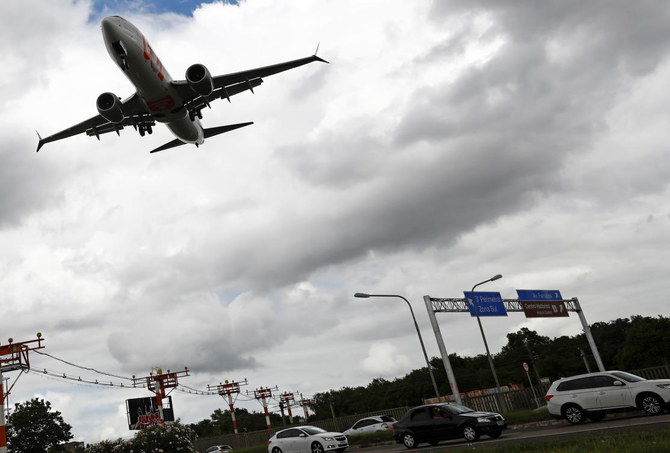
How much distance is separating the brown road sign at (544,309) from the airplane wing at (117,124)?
90.0 ft

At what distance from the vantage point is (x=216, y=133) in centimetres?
2972

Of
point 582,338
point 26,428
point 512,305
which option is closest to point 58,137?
point 512,305

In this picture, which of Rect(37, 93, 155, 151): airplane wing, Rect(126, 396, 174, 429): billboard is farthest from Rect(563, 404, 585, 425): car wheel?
Rect(126, 396, 174, 429): billboard

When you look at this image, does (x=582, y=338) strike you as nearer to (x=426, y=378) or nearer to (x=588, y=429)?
(x=426, y=378)

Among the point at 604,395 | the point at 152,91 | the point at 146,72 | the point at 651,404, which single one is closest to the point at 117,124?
the point at 152,91

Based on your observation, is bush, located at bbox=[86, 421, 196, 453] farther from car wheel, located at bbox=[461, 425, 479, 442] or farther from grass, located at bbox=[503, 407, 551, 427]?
grass, located at bbox=[503, 407, 551, 427]

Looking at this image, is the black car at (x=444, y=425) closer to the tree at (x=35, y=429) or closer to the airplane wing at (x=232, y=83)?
the airplane wing at (x=232, y=83)

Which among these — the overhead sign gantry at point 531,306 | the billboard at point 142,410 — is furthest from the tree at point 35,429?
the overhead sign gantry at point 531,306

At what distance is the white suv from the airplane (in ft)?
49.3

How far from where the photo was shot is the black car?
1817 centimetres

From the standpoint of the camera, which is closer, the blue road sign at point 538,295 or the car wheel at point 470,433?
the car wheel at point 470,433

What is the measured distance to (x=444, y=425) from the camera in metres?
18.8

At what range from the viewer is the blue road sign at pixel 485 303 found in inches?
1360

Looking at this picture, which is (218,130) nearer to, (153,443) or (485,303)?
(153,443)
